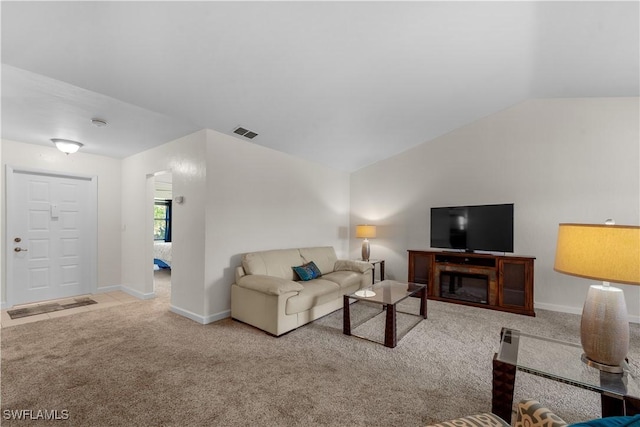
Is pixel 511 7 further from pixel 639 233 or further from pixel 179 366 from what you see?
pixel 179 366

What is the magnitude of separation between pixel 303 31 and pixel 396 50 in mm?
913

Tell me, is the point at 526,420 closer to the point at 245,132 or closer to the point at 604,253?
the point at 604,253

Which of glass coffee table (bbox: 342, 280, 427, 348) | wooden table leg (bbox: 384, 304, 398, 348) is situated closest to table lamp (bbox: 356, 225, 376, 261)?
glass coffee table (bbox: 342, 280, 427, 348)

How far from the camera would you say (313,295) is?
3373 mm

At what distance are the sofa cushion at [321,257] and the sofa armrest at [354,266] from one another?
14cm

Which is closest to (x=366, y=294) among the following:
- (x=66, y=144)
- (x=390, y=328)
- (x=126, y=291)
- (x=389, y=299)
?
(x=389, y=299)

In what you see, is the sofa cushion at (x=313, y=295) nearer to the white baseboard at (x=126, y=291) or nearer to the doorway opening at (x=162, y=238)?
the doorway opening at (x=162, y=238)

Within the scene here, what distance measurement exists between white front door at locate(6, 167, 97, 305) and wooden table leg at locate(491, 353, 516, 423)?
5.78m

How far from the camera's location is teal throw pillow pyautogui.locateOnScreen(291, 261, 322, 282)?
395cm

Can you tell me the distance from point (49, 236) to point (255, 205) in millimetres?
3309

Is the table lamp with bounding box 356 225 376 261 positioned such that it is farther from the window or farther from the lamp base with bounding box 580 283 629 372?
the window

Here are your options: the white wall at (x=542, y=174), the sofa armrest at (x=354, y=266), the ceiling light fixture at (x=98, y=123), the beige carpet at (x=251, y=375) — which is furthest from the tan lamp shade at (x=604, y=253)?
the ceiling light fixture at (x=98, y=123)

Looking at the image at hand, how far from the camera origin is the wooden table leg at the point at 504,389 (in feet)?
5.30

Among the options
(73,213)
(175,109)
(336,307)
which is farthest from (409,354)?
(73,213)
